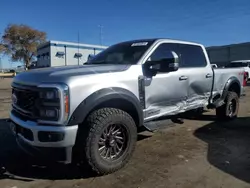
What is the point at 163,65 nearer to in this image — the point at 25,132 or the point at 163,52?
the point at 163,52

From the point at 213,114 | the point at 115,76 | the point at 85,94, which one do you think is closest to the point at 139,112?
the point at 115,76

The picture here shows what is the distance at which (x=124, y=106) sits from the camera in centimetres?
428

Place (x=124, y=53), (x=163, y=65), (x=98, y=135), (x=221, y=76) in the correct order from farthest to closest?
(x=221, y=76)
(x=124, y=53)
(x=163, y=65)
(x=98, y=135)

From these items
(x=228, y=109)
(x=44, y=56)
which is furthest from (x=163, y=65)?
(x=44, y=56)

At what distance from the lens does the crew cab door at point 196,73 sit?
222 inches

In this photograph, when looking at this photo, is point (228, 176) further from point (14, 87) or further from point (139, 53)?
point (14, 87)

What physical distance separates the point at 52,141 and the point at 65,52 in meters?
52.4

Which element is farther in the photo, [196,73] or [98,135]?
[196,73]

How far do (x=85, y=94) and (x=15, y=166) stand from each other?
1689 mm

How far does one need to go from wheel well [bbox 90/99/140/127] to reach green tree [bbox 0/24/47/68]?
6374cm

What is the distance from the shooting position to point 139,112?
4355 millimetres

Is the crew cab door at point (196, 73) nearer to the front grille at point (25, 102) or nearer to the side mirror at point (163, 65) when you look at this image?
the side mirror at point (163, 65)

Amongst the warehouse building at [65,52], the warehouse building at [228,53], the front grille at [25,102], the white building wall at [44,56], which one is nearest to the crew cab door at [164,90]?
the front grille at [25,102]

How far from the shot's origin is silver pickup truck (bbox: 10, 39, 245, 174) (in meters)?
3.53
